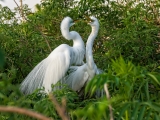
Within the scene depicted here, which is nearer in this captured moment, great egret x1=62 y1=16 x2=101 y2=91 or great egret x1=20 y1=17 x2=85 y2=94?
great egret x1=20 y1=17 x2=85 y2=94

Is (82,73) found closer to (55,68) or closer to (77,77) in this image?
(77,77)

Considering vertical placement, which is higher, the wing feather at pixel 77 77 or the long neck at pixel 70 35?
the long neck at pixel 70 35

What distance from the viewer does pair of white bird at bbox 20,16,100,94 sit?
424cm

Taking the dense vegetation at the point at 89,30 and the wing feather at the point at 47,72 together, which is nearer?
the wing feather at the point at 47,72

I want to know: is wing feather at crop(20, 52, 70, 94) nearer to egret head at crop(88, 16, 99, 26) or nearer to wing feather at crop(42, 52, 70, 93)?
wing feather at crop(42, 52, 70, 93)

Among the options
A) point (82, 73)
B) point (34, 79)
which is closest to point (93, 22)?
point (82, 73)

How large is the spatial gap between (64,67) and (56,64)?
3.5 inches

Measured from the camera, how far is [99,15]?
17.9ft

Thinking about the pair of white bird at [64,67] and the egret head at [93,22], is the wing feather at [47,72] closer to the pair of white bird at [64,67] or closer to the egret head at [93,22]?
the pair of white bird at [64,67]

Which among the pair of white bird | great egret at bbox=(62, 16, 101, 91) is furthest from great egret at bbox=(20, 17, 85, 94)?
great egret at bbox=(62, 16, 101, 91)

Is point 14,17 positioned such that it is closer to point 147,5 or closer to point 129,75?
point 147,5

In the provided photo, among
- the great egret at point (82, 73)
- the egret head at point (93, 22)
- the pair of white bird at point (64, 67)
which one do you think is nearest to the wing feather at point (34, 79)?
the pair of white bird at point (64, 67)

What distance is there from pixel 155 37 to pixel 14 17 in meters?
1.47

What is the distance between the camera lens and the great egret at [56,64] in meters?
4.23
